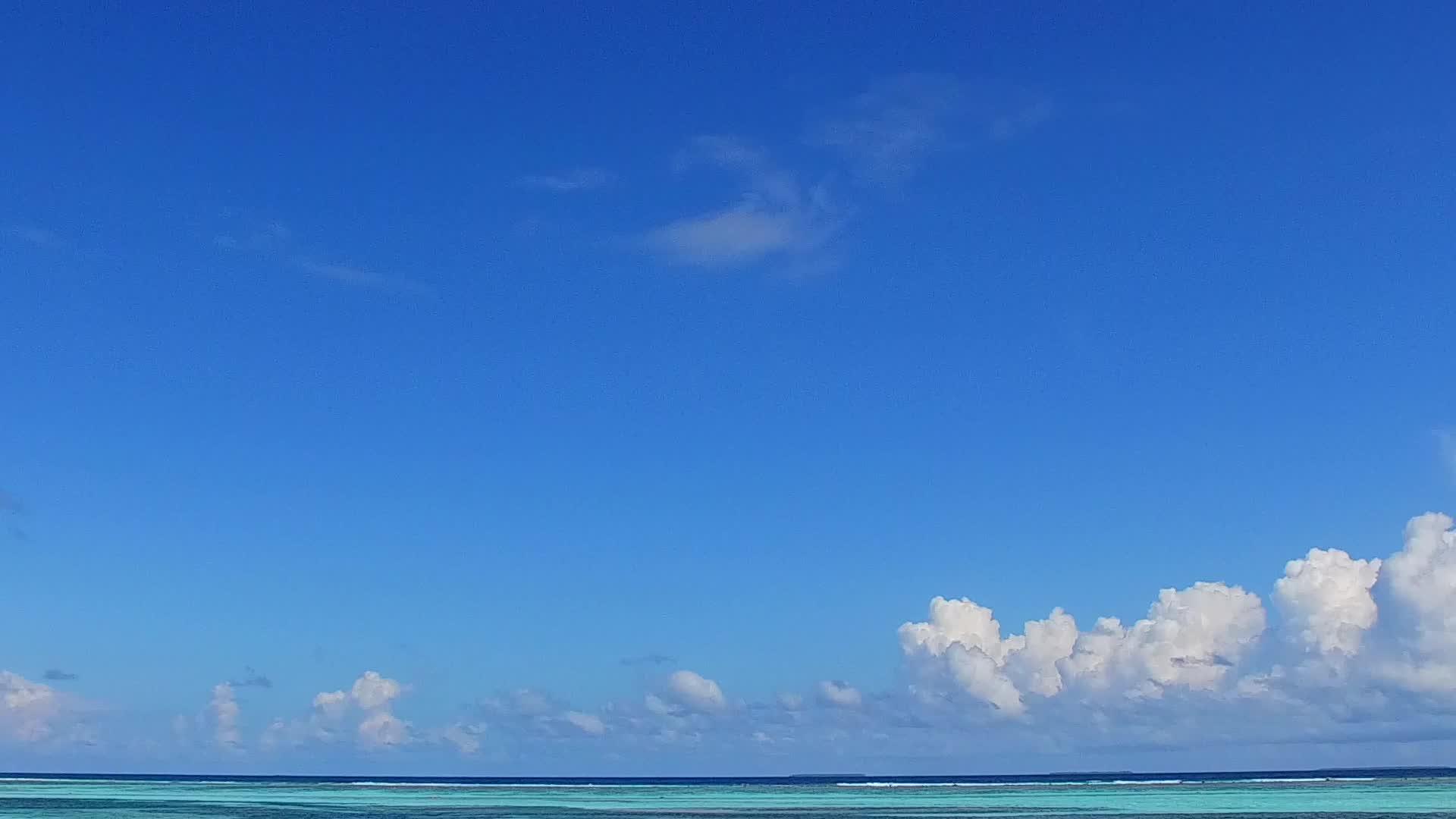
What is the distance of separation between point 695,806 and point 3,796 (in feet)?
230

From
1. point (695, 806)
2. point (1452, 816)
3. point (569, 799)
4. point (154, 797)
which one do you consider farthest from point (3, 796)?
point (1452, 816)

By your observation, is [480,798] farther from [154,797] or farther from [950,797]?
[950,797]

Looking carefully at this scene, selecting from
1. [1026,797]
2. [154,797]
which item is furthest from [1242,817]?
[154,797]

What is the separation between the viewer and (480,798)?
109 metres

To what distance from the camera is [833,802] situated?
3546 inches

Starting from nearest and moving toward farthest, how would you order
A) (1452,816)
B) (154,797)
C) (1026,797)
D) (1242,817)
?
(1452,816) → (1242,817) → (1026,797) → (154,797)

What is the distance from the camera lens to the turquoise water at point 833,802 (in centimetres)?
7325

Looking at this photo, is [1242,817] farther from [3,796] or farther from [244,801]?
[3,796]

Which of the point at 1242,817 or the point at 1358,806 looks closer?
the point at 1242,817

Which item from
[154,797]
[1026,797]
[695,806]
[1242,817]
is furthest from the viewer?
[154,797]

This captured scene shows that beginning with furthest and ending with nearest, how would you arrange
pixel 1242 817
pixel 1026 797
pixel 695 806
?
1. pixel 1026 797
2. pixel 695 806
3. pixel 1242 817

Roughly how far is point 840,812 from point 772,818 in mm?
7055

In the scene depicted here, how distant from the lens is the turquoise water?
240 feet

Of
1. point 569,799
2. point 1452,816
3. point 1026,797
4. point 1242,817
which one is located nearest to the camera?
point 1452,816
